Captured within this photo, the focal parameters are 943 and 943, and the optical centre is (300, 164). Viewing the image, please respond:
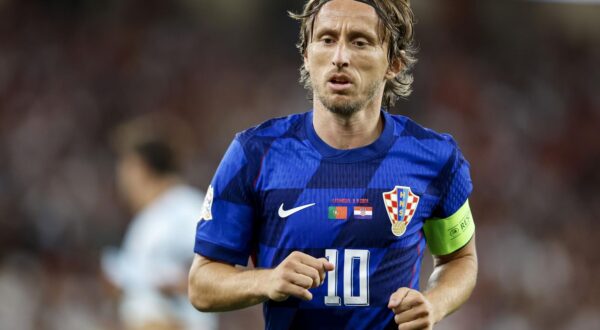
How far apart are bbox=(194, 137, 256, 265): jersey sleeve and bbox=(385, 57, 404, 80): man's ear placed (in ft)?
1.98

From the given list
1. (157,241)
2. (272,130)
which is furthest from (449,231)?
(157,241)

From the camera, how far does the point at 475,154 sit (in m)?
12.1

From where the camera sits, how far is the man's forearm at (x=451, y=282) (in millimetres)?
2941

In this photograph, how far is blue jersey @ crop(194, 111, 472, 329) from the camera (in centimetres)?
286

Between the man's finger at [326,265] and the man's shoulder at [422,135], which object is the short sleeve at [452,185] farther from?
the man's finger at [326,265]

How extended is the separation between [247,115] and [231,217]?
28.3 ft

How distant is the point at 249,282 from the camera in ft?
9.02

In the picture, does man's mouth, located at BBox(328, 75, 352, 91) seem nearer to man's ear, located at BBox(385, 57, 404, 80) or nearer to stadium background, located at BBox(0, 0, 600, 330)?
man's ear, located at BBox(385, 57, 404, 80)

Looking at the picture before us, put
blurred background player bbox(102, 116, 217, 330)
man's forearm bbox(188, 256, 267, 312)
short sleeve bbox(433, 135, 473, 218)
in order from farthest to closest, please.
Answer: blurred background player bbox(102, 116, 217, 330), short sleeve bbox(433, 135, 473, 218), man's forearm bbox(188, 256, 267, 312)

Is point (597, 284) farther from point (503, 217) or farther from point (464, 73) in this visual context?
point (464, 73)

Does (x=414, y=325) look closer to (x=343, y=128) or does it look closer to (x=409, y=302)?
(x=409, y=302)

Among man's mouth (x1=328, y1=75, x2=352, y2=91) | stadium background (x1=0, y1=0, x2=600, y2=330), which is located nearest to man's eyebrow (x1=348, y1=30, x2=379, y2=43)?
man's mouth (x1=328, y1=75, x2=352, y2=91)

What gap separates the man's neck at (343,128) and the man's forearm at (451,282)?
1.68ft

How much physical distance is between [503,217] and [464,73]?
6.88ft
